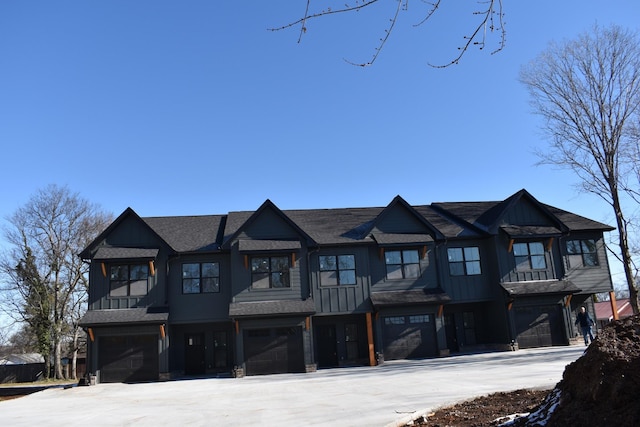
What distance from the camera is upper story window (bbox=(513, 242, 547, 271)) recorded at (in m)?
25.7

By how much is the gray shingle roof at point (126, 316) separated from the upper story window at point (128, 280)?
32.0 inches

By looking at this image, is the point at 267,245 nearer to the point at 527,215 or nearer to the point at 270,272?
the point at 270,272

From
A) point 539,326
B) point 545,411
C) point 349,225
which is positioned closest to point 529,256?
point 539,326

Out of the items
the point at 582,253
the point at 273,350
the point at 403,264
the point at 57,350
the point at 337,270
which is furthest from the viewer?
the point at 57,350

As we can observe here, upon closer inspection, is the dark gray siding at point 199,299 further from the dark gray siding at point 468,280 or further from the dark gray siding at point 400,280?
the dark gray siding at point 468,280

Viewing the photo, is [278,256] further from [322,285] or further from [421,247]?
[421,247]

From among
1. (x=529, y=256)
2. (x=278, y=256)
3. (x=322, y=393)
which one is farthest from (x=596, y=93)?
(x=322, y=393)

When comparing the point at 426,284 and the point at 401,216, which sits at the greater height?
the point at 401,216

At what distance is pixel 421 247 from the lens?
25172 mm

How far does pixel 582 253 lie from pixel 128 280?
75.2 ft

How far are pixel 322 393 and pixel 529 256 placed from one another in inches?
634

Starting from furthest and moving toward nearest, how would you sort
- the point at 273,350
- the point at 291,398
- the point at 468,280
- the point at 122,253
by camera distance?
the point at 468,280, the point at 122,253, the point at 273,350, the point at 291,398

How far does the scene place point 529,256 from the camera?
25859 millimetres

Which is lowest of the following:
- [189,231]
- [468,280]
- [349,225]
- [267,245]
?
[468,280]
